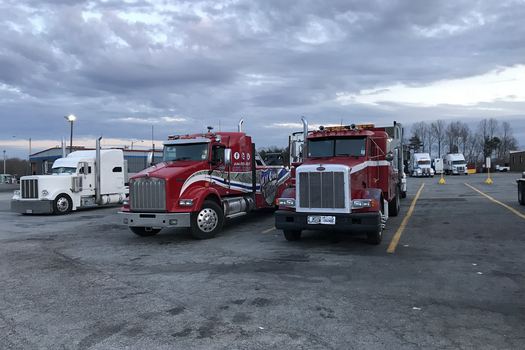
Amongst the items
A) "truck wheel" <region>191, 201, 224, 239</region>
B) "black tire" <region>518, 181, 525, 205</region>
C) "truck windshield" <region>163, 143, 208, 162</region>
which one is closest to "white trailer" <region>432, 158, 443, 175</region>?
"black tire" <region>518, 181, 525, 205</region>

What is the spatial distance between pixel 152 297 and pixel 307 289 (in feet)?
7.12

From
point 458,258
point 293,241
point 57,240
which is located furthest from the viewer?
point 57,240

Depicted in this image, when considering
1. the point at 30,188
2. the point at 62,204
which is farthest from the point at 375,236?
the point at 30,188

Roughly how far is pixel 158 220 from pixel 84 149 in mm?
53131

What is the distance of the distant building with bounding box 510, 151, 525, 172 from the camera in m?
81.9

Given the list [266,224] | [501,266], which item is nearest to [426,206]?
[266,224]

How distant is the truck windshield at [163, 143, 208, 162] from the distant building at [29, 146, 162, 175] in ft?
1.90

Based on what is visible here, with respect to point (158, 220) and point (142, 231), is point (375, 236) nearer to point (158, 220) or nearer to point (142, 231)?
point (158, 220)

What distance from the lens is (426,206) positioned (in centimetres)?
1780

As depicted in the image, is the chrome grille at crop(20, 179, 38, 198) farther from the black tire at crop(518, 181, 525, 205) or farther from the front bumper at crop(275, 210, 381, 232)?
the black tire at crop(518, 181, 525, 205)

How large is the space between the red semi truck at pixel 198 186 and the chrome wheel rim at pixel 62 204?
339 inches

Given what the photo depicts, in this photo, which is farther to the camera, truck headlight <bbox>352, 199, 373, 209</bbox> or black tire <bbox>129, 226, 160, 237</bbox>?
black tire <bbox>129, 226, 160, 237</bbox>

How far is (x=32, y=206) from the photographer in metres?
18.7

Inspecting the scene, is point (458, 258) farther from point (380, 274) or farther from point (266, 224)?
point (266, 224)
